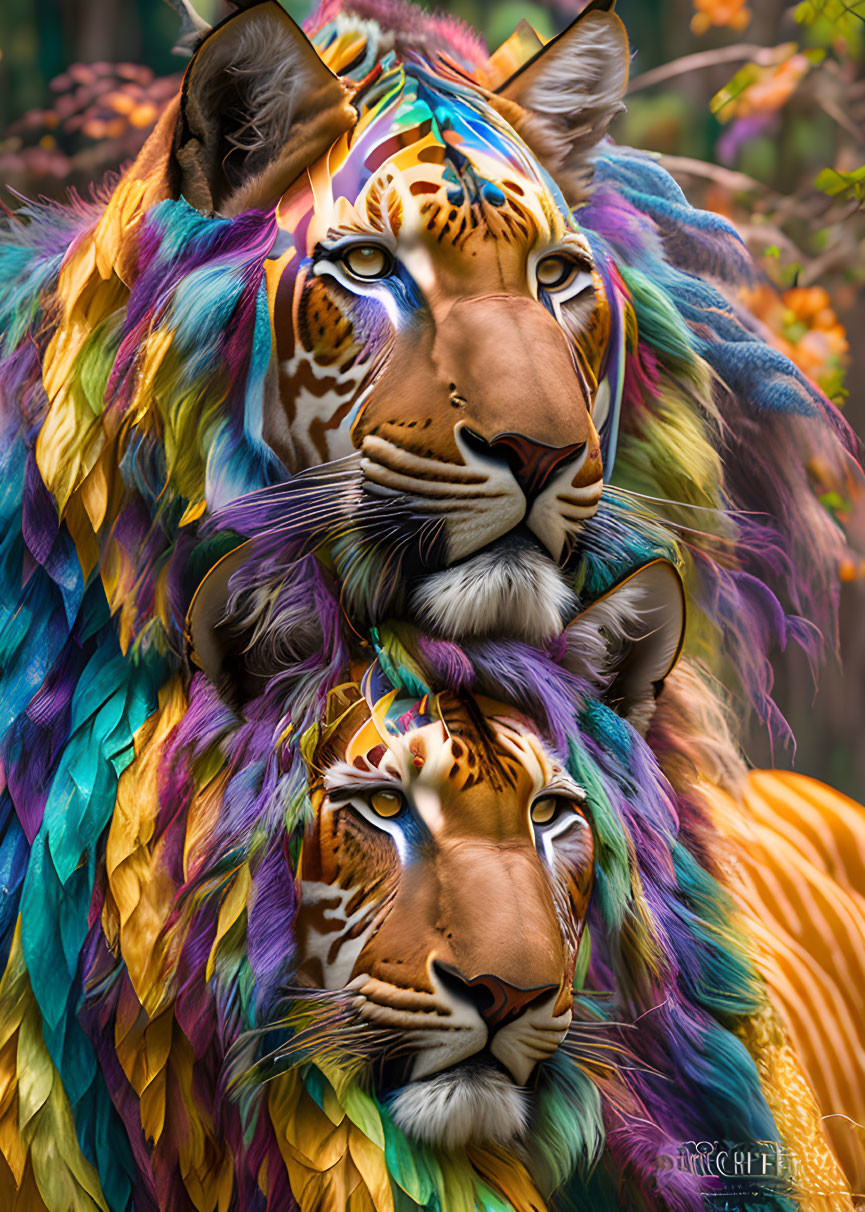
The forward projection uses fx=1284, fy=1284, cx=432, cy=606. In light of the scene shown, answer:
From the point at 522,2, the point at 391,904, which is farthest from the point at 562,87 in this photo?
the point at 391,904

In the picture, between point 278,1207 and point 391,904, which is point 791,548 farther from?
point 278,1207

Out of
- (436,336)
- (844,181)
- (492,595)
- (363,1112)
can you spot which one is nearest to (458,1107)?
(363,1112)

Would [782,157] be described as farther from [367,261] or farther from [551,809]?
[551,809]

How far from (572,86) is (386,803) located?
1.46ft

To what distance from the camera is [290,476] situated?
71 cm

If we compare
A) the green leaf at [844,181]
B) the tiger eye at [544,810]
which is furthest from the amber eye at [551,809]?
the green leaf at [844,181]

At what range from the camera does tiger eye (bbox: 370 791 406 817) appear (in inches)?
26.8

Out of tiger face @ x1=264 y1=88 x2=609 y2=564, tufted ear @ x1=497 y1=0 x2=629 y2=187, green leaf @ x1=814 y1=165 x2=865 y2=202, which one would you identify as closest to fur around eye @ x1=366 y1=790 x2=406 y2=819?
tiger face @ x1=264 y1=88 x2=609 y2=564

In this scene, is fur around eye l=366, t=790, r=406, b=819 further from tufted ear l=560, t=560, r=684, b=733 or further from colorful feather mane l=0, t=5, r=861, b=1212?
tufted ear l=560, t=560, r=684, b=733

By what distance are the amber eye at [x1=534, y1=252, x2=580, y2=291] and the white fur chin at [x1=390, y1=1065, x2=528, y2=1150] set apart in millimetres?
429

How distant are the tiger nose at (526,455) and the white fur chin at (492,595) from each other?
0.04 m

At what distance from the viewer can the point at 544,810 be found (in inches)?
28.1

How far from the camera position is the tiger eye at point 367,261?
0.69m

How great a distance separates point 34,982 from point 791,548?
0.58 metres
